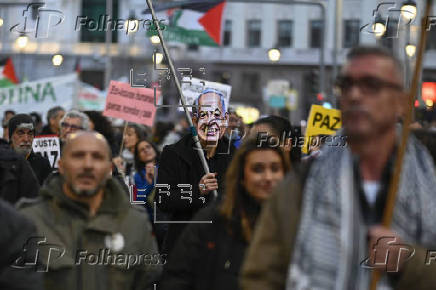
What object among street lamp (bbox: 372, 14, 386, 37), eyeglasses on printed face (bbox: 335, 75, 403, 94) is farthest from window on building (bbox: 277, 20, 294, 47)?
eyeglasses on printed face (bbox: 335, 75, 403, 94)

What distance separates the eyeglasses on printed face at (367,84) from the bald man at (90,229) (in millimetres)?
1962

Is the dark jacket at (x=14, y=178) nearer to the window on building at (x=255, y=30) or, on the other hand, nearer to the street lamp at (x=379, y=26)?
the street lamp at (x=379, y=26)

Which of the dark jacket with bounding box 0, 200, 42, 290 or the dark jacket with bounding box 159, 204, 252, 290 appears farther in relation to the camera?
the dark jacket with bounding box 159, 204, 252, 290

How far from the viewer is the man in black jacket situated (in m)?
7.46

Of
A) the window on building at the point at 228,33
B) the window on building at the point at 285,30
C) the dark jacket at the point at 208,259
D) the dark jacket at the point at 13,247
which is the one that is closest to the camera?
the dark jacket at the point at 13,247

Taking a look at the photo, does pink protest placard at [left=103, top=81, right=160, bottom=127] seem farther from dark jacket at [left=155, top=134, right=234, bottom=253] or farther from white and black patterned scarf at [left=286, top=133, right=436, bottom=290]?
white and black patterned scarf at [left=286, top=133, right=436, bottom=290]

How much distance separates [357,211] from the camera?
3.46m

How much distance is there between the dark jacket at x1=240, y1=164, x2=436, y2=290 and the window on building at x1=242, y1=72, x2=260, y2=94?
52.3 metres

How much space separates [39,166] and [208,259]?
453 centimetres

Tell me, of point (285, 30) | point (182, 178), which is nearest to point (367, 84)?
point (182, 178)

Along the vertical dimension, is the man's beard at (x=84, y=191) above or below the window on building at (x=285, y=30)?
below

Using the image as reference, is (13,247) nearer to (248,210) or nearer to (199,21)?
(248,210)

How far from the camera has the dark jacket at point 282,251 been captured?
3564 millimetres

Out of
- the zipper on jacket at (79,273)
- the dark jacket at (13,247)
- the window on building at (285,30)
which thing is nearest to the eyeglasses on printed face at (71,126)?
the zipper on jacket at (79,273)
